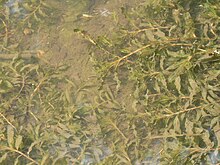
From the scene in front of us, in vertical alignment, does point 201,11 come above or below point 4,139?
above

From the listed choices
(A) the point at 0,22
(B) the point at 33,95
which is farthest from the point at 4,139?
(A) the point at 0,22

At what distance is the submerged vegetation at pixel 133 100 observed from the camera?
351 centimetres

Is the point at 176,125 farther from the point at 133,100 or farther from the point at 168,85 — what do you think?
the point at 133,100

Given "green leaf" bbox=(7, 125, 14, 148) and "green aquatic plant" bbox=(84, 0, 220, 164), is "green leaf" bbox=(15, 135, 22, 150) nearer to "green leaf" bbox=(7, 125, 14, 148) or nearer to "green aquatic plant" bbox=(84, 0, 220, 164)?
"green leaf" bbox=(7, 125, 14, 148)

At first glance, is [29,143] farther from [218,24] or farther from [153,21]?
[218,24]

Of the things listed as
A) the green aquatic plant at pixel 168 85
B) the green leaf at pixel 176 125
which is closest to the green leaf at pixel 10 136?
the green aquatic plant at pixel 168 85

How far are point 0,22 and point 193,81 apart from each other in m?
2.25

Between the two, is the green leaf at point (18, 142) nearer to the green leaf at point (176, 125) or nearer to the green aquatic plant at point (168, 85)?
the green aquatic plant at point (168, 85)

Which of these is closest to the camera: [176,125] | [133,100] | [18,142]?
[176,125]

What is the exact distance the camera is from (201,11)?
404cm

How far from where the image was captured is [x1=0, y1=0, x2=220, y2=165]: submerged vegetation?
3.51m

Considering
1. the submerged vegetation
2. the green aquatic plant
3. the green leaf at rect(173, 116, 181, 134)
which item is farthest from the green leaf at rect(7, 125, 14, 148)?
the green leaf at rect(173, 116, 181, 134)

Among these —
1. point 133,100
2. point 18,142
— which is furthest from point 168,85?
point 18,142

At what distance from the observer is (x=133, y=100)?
3871 mm
